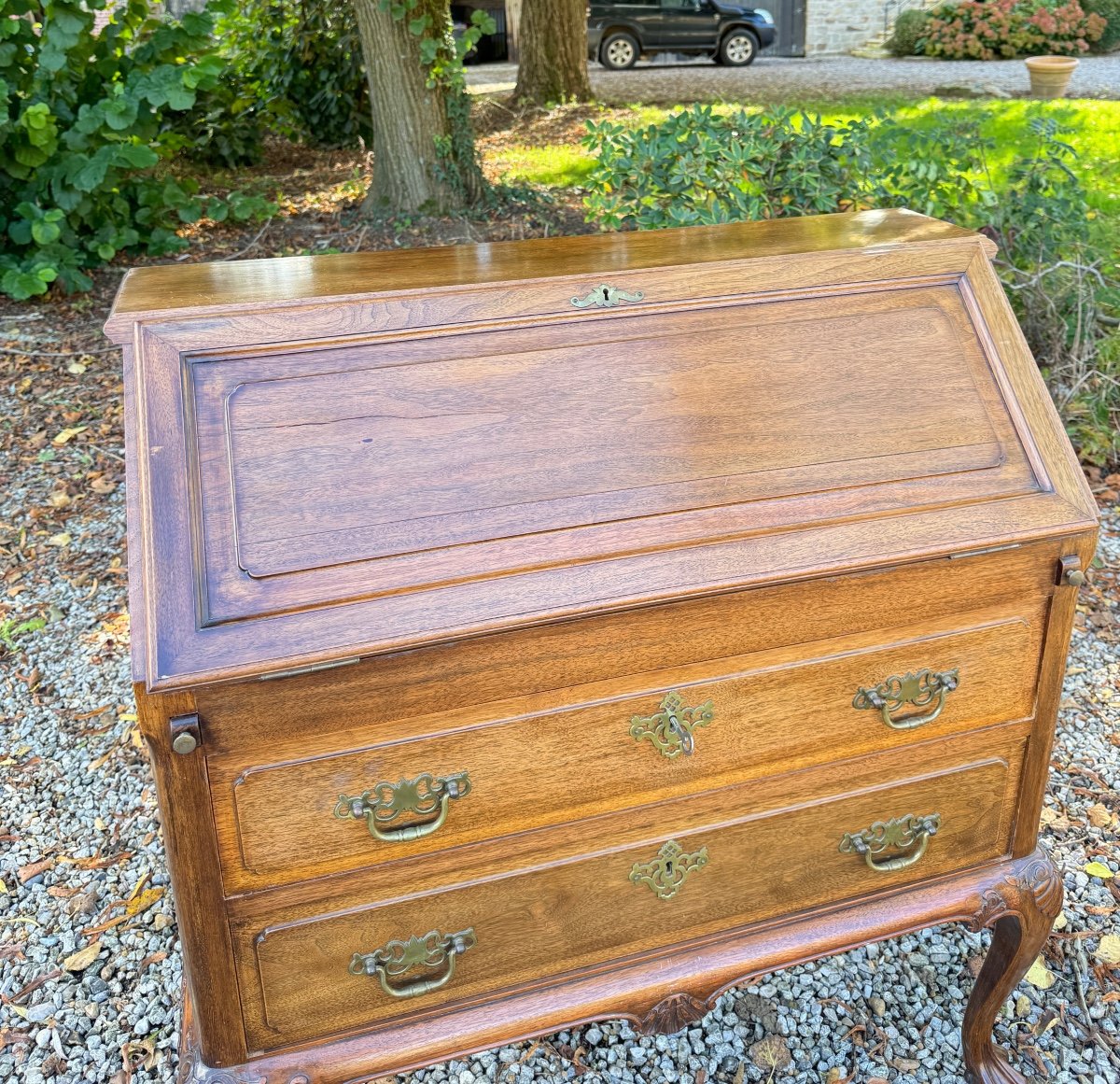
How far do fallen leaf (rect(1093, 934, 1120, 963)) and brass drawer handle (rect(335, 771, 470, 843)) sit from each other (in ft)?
5.63

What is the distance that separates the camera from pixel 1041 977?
7.74 ft

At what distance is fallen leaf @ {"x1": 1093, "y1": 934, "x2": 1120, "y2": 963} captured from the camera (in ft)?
7.80

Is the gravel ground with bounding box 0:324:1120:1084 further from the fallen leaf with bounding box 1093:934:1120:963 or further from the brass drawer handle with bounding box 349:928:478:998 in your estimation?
the brass drawer handle with bounding box 349:928:478:998

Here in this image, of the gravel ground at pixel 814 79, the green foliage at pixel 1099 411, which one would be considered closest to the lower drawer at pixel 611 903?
the green foliage at pixel 1099 411

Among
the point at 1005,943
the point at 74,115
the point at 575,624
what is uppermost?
the point at 575,624

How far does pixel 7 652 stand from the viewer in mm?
3459

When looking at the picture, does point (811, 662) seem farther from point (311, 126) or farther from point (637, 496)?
point (311, 126)

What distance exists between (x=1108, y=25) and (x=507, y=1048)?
61.1 feet

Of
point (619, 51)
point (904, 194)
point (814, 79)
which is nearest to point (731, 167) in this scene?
point (904, 194)

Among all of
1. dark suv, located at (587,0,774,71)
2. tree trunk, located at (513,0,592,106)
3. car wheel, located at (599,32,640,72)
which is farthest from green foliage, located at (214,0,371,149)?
car wheel, located at (599,32,640,72)

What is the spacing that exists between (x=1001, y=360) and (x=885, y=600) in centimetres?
47

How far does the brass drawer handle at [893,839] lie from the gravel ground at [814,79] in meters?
10.8

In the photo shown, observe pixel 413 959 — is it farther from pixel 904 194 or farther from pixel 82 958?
pixel 904 194

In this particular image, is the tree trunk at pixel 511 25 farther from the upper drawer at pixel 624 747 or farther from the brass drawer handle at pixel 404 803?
the brass drawer handle at pixel 404 803
